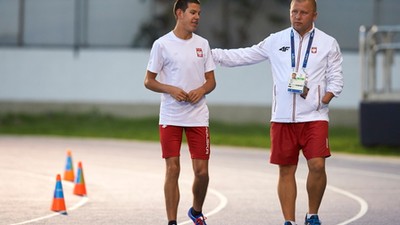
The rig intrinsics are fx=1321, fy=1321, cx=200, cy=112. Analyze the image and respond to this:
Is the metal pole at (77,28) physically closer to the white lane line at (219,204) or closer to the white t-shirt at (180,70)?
the white lane line at (219,204)

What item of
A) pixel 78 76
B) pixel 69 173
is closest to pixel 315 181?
pixel 69 173

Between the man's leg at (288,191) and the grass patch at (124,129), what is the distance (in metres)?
12.7

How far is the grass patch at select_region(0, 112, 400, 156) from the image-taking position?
26.3 metres

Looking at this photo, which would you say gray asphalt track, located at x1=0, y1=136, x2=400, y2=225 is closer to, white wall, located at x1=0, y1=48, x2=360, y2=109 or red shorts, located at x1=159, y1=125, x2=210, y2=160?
red shorts, located at x1=159, y1=125, x2=210, y2=160

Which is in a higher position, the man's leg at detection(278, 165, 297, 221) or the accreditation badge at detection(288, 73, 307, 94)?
the accreditation badge at detection(288, 73, 307, 94)

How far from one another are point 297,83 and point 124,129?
62.8 feet

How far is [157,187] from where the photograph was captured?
17.0 metres

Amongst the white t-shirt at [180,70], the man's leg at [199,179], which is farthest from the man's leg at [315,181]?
the white t-shirt at [180,70]

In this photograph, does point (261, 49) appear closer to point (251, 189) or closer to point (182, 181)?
point (251, 189)

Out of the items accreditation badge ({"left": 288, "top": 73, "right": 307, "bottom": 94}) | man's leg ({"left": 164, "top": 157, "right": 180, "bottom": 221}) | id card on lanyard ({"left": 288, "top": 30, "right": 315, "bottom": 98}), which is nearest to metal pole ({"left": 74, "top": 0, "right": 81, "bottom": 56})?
man's leg ({"left": 164, "top": 157, "right": 180, "bottom": 221})

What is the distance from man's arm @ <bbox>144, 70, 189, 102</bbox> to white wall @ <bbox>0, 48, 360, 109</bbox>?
21.1 metres

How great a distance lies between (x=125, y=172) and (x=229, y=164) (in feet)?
7.72

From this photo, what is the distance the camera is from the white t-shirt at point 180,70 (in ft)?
37.6

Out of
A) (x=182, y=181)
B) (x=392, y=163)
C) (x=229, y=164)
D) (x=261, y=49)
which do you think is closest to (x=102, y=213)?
(x=261, y=49)
